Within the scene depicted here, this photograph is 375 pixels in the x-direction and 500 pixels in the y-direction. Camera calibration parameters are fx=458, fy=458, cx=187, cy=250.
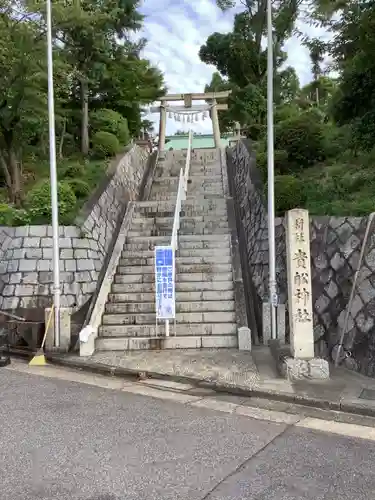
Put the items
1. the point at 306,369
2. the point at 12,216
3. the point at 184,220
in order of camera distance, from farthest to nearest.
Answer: the point at 184,220 < the point at 12,216 < the point at 306,369

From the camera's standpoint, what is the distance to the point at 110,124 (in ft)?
58.0

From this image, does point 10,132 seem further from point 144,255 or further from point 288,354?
Answer: point 288,354

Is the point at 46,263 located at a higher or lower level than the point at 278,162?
lower

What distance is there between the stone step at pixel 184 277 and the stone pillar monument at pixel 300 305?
3.23 meters

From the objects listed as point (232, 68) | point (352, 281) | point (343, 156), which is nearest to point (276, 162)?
point (343, 156)

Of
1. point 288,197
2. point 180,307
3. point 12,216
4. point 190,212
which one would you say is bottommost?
point 180,307

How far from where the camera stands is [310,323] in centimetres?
635

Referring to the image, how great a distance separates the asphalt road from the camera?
11.5 ft

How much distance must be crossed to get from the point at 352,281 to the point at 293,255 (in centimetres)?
119

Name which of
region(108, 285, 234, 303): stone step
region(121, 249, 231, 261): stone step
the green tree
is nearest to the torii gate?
the green tree

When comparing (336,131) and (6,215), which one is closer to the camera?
(6,215)

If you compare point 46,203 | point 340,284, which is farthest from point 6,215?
point 340,284

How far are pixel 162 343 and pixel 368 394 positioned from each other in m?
3.57

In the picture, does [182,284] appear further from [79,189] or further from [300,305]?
[79,189]
